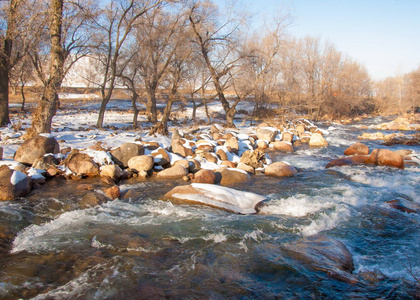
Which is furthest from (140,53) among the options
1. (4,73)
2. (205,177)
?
(205,177)

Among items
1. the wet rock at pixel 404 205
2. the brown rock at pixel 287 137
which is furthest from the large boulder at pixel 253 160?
the brown rock at pixel 287 137

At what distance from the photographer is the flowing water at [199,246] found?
134 inches

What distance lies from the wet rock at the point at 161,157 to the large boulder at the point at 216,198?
2.85 metres

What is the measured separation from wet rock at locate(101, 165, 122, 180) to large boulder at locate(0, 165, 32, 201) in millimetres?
1831

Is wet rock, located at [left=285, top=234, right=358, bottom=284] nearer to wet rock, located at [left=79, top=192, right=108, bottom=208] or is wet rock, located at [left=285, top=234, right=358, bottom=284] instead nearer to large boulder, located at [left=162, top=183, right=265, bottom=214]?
large boulder, located at [left=162, top=183, right=265, bottom=214]

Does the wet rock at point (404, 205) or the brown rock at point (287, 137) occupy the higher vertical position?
the brown rock at point (287, 137)

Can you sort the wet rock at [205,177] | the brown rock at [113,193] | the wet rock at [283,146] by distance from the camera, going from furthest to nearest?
the wet rock at [283,146] → the wet rock at [205,177] → the brown rock at [113,193]

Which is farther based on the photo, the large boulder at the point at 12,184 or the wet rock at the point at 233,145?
the wet rock at the point at 233,145

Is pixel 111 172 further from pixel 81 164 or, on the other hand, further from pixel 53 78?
pixel 53 78

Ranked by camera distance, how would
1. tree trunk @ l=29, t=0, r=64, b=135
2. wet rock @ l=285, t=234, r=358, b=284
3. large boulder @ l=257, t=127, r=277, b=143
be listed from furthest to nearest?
large boulder @ l=257, t=127, r=277, b=143 < tree trunk @ l=29, t=0, r=64, b=135 < wet rock @ l=285, t=234, r=358, b=284

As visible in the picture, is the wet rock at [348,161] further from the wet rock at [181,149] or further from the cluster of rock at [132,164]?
the wet rock at [181,149]

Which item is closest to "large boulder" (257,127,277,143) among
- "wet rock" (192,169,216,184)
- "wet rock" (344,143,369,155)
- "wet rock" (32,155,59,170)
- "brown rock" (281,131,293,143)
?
"brown rock" (281,131,293,143)

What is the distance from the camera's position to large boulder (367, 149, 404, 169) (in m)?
9.87

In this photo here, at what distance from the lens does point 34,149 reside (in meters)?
8.41
